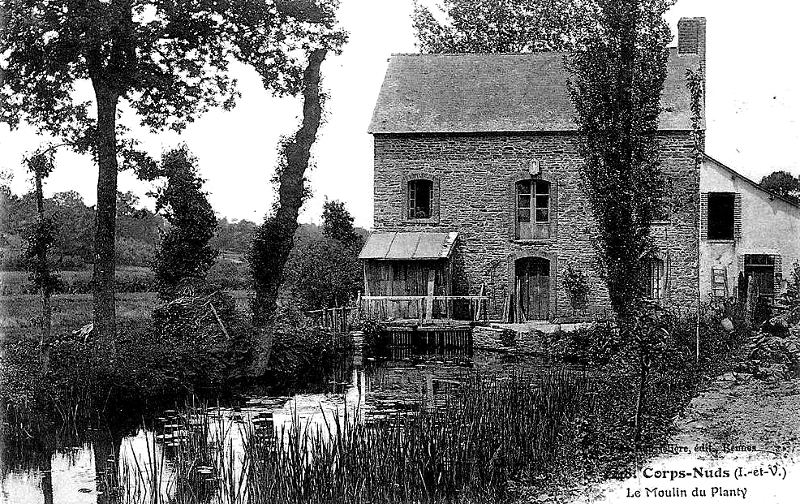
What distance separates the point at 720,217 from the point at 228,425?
1676cm

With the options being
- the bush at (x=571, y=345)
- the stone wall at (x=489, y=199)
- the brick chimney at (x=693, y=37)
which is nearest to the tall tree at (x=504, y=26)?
the brick chimney at (x=693, y=37)

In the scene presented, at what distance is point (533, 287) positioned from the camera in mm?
25062

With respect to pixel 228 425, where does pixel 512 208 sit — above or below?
above

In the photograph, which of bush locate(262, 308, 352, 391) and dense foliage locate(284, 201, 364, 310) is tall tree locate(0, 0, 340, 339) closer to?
bush locate(262, 308, 352, 391)

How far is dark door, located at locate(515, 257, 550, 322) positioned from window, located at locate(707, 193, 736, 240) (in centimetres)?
459

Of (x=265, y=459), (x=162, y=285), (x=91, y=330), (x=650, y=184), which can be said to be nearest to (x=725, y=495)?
(x=265, y=459)

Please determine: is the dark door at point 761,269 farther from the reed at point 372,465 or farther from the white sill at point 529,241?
the reed at point 372,465

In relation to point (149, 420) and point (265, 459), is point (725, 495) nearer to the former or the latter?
point (265, 459)

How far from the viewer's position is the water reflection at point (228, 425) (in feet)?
30.7

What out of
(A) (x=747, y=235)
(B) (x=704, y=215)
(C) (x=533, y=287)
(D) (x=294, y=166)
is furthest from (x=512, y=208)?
(D) (x=294, y=166)

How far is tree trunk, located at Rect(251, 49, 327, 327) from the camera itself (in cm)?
1891

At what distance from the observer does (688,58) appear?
26.4 metres

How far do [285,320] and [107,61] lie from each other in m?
7.50

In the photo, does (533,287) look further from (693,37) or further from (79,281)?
(79,281)
